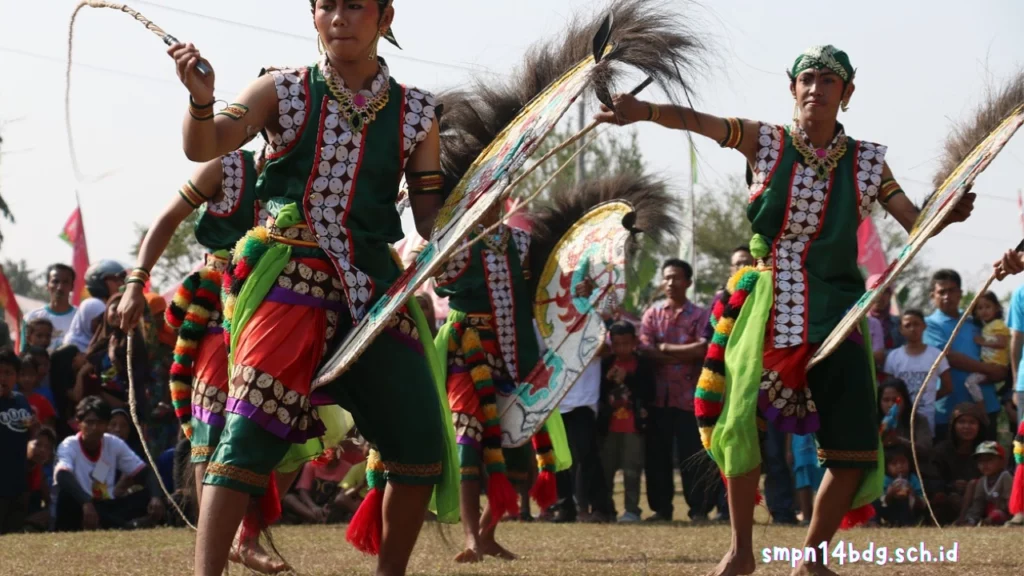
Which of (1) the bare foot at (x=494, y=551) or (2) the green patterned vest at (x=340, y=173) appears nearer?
(2) the green patterned vest at (x=340, y=173)

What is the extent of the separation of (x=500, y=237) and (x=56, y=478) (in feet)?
12.5

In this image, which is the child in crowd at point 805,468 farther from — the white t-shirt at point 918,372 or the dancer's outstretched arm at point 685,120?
the dancer's outstretched arm at point 685,120

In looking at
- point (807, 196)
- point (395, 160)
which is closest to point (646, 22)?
point (395, 160)

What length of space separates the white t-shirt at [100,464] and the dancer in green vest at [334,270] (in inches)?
234

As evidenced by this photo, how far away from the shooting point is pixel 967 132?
6.34 m

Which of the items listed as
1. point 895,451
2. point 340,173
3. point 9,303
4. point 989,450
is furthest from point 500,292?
point 9,303

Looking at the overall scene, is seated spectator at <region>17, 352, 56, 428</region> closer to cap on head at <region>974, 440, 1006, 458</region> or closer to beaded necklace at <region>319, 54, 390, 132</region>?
beaded necklace at <region>319, 54, 390, 132</region>

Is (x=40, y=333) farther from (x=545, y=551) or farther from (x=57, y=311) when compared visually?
(x=545, y=551)

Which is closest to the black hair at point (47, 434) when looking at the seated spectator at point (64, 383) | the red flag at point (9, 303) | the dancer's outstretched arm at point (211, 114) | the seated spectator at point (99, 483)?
the seated spectator at point (99, 483)

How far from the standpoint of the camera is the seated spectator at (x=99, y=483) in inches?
395

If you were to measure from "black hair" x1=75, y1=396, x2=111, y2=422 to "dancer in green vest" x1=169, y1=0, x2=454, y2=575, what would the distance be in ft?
19.3

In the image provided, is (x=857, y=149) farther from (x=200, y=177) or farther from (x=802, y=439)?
(x=802, y=439)

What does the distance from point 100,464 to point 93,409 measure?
406 millimetres

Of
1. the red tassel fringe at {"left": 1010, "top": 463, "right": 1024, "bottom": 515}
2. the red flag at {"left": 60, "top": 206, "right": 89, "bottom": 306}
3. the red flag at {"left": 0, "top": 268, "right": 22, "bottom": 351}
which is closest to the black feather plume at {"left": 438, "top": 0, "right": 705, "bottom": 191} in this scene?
the red tassel fringe at {"left": 1010, "top": 463, "right": 1024, "bottom": 515}
